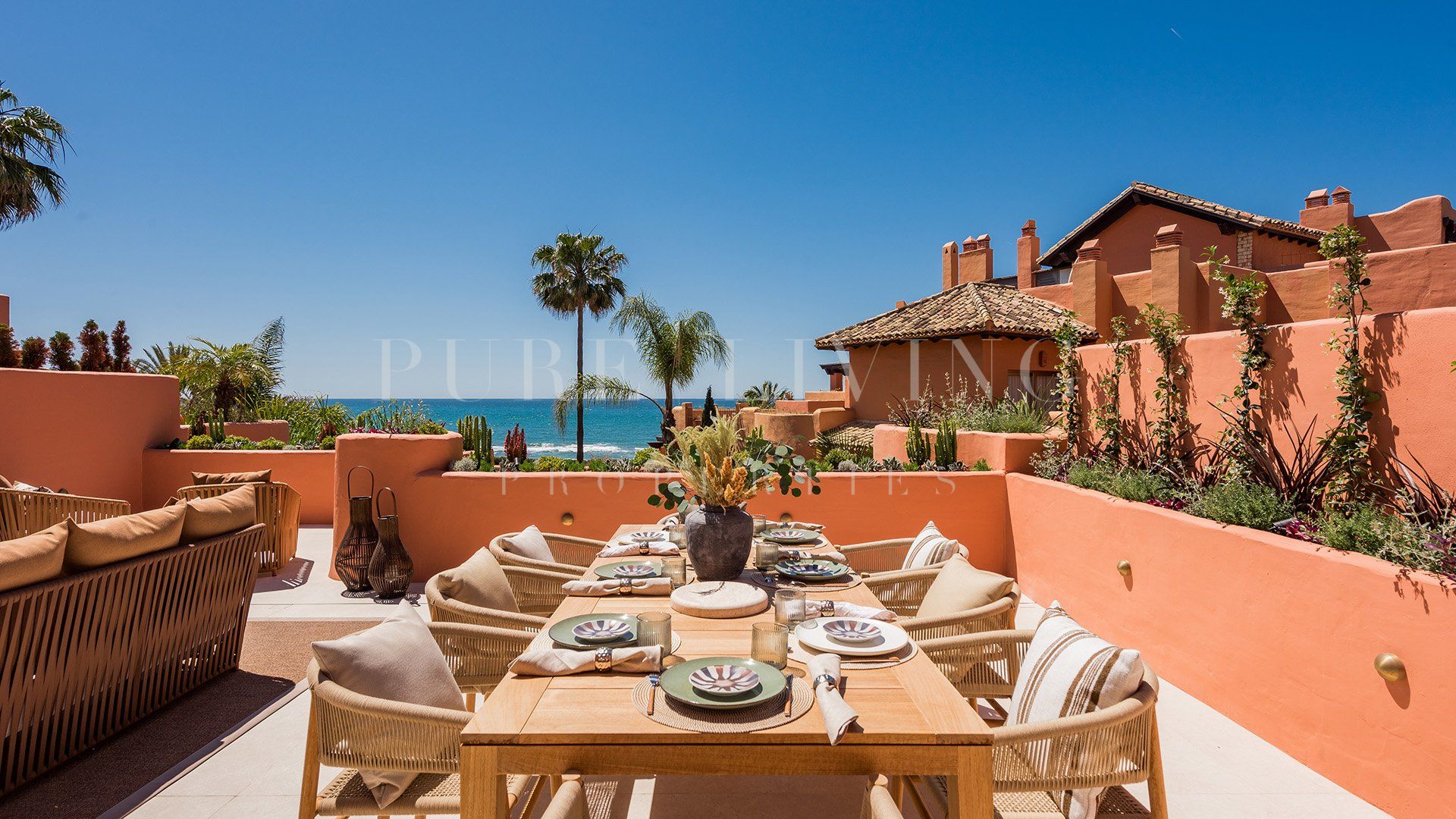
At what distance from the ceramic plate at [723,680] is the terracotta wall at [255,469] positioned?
874cm

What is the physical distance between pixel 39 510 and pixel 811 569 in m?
6.85

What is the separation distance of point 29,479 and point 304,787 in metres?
8.77

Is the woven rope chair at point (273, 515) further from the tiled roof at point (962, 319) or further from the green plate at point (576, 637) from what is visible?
the tiled roof at point (962, 319)

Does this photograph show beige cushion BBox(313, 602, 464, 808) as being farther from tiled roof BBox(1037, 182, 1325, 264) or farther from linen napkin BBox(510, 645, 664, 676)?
tiled roof BBox(1037, 182, 1325, 264)

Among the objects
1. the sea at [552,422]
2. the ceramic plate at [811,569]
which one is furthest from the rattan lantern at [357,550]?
the sea at [552,422]

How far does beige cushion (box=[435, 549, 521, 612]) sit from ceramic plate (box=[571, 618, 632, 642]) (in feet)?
2.79

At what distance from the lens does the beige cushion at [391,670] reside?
1.93 metres

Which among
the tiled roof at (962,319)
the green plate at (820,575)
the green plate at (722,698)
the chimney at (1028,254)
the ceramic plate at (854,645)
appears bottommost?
the green plate at (820,575)

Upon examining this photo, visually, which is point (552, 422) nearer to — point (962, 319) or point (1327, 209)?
point (962, 319)

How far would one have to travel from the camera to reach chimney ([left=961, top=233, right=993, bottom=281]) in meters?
16.8

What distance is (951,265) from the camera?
17766 millimetres

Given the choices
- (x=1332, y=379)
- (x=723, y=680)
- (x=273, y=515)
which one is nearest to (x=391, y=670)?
(x=723, y=680)

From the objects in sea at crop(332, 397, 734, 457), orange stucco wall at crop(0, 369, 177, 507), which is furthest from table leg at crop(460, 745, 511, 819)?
sea at crop(332, 397, 734, 457)

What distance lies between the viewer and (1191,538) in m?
3.83
